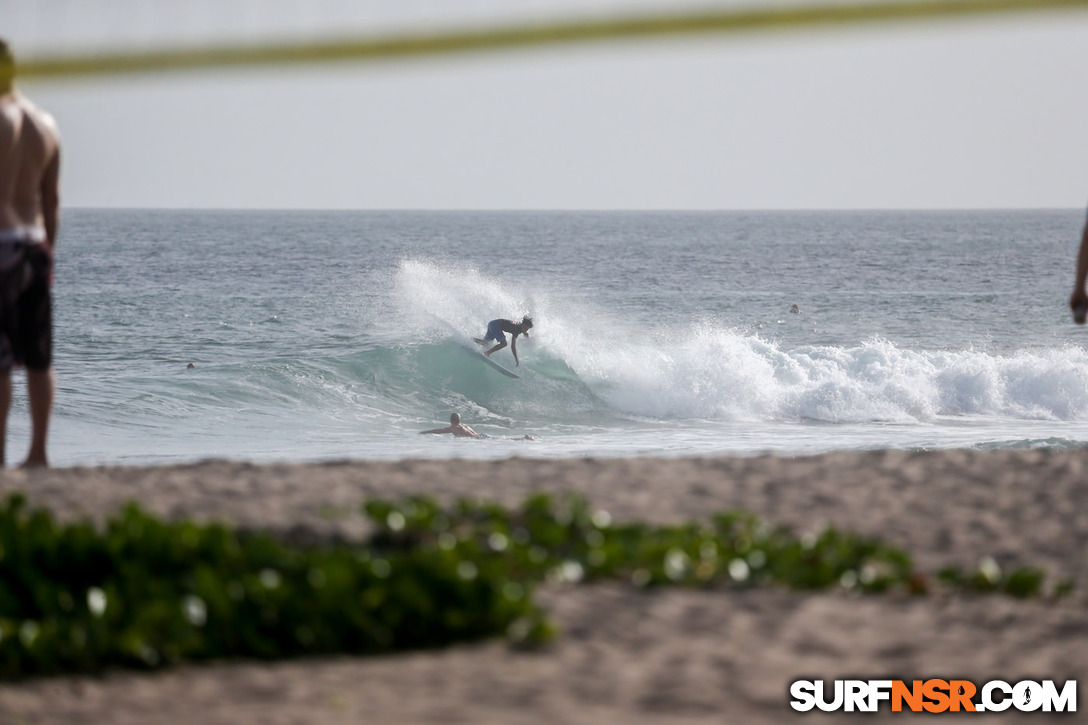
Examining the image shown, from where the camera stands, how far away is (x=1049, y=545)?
373 centimetres

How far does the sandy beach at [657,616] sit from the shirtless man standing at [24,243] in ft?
1.67

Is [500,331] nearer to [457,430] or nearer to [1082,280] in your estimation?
[457,430]

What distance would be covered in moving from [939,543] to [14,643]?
8.46 ft

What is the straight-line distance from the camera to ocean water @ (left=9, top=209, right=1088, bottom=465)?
1589cm

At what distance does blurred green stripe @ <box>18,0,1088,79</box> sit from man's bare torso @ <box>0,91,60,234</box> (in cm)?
34

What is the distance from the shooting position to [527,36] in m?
4.94

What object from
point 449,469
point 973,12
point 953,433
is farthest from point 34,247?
point 953,433

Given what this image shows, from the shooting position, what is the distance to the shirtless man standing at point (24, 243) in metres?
4.75

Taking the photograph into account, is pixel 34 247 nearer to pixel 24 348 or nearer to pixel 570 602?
pixel 24 348

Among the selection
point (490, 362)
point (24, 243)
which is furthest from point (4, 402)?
point (490, 362)

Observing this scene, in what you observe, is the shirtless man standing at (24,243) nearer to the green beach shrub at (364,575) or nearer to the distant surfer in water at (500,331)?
the green beach shrub at (364,575)

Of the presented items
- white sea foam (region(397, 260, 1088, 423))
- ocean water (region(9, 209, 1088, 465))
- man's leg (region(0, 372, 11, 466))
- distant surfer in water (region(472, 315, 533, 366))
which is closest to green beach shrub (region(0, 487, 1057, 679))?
man's leg (region(0, 372, 11, 466))

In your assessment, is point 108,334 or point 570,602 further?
point 108,334

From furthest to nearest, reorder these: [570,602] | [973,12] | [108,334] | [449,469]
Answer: [108,334] < [973,12] < [449,469] < [570,602]
